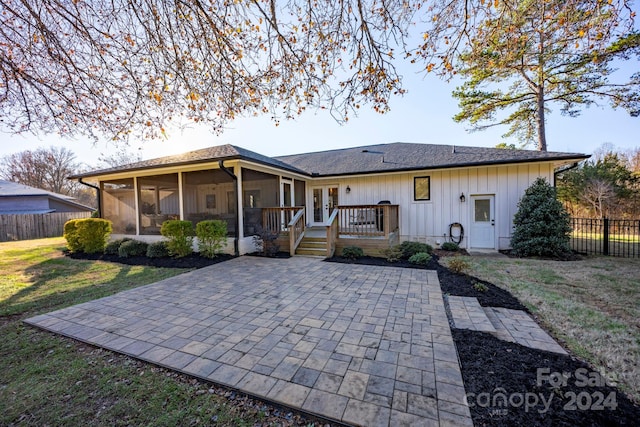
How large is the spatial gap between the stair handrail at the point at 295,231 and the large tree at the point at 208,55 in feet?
12.2

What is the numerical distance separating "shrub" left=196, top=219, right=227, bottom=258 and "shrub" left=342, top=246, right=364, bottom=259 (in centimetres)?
355

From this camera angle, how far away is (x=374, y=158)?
10.8 meters

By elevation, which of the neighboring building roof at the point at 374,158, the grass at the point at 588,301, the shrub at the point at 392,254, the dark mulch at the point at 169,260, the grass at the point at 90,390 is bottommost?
the grass at the point at 588,301

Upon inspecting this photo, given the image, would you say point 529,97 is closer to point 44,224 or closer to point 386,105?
point 386,105

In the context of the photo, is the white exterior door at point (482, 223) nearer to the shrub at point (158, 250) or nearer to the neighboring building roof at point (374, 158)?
the neighboring building roof at point (374, 158)

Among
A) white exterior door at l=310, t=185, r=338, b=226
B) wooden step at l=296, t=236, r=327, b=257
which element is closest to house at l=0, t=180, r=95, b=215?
white exterior door at l=310, t=185, r=338, b=226

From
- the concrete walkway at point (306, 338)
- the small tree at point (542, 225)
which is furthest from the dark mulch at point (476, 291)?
the small tree at point (542, 225)

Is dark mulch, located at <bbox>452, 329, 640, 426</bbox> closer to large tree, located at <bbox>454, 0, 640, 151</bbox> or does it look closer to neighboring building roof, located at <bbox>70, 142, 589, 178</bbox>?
large tree, located at <bbox>454, 0, 640, 151</bbox>

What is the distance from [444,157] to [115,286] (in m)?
10.2

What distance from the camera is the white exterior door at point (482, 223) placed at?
8383 mm

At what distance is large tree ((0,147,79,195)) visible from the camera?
23078mm

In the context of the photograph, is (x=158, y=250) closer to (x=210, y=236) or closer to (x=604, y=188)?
(x=210, y=236)

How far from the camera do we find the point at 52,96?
4109 millimetres

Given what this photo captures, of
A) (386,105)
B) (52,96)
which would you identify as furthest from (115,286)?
(386,105)
